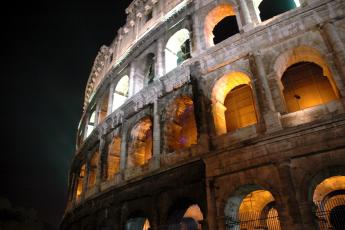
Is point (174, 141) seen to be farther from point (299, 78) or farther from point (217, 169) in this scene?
point (299, 78)

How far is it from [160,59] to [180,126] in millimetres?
3770

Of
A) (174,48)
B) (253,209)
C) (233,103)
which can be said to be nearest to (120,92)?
(174,48)

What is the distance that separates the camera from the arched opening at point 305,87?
9.23 metres

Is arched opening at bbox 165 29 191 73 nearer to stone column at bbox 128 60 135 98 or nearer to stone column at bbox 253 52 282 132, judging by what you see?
stone column at bbox 128 60 135 98

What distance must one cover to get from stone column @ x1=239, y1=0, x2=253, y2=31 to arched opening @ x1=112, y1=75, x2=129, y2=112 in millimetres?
8048

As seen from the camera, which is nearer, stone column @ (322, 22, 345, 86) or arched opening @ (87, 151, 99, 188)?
stone column @ (322, 22, 345, 86)

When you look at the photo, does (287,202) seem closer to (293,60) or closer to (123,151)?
(293,60)

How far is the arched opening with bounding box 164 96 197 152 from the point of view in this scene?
11.5 metres

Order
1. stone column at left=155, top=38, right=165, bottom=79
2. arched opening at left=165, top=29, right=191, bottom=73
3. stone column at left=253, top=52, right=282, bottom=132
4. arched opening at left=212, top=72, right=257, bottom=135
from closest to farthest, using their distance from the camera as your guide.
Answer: stone column at left=253, top=52, right=282, bottom=132, arched opening at left=212, top=72, right=257, bottom=135, stone column at left=155, top=38, right=165, bottom=79, arched opening at left=165, top=29, right=191, bottom=73

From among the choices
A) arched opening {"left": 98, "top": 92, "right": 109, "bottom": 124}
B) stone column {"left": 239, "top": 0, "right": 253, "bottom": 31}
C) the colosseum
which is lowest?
Result: the colosseum

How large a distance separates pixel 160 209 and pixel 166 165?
5.12 feet

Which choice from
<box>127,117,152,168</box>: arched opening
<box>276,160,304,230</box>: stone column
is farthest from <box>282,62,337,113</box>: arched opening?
<box>127,117,152,168</box>: arched opening

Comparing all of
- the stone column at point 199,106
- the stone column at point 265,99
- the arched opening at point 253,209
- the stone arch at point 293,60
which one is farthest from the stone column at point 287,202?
the stone column at point 199,106

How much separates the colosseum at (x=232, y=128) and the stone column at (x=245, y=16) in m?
0.05
